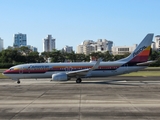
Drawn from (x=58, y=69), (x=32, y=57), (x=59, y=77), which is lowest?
(x=59, y=77)

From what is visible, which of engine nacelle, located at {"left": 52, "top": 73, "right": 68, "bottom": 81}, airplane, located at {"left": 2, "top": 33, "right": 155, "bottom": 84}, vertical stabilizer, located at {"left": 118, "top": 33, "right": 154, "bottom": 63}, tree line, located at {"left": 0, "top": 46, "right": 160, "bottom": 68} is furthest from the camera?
tree line, located at {"left": 0, "top": 46, "right": 160, "bottom": 68}

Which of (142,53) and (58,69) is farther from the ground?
(142,53)

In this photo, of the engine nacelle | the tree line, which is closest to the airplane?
the engine nacelle

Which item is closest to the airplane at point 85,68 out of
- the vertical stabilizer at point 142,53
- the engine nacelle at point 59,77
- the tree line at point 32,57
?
the vertical stabilizer at point 142,53

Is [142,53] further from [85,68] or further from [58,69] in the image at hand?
[58,69]

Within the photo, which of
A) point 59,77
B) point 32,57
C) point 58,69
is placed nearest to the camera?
point 59,77

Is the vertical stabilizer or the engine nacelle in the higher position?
the vertical stabilizer

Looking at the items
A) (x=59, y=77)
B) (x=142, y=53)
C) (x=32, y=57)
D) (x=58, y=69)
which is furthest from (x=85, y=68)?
(x=32, y=57)

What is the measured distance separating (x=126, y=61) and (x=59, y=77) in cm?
1026

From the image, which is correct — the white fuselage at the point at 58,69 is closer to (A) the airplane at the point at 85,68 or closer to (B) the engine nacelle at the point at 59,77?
(A) the airplane at the point at 85,68

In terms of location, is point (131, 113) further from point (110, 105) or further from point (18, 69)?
point (18, 69)

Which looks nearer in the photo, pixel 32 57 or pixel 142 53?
pixel 142 53

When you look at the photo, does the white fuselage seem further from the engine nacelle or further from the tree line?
the tree line

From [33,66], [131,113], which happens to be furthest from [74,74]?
[131,113]
